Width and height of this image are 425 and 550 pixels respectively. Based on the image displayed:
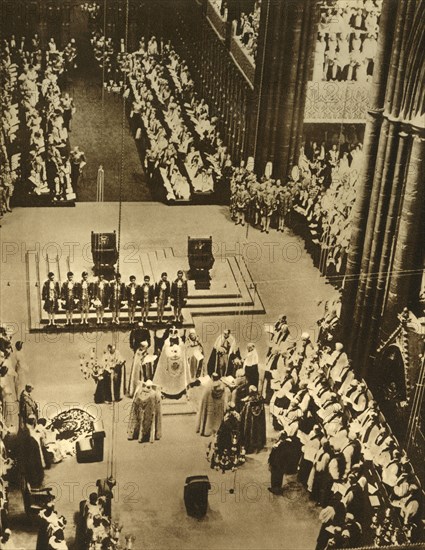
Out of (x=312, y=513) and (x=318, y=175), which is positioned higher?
(x=318, y=175)

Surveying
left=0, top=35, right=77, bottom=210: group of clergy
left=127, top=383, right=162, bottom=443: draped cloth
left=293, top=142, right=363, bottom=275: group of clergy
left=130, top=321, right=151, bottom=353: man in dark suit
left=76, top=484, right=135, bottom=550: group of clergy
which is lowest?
left=76, top=484, right=135, bottom=550: group of clergy

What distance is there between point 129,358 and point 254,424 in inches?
90.5

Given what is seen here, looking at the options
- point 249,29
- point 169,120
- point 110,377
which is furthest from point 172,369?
point 249,29

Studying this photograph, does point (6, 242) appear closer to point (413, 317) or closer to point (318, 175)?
point (318, 175)

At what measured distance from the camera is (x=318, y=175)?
1830 centimetres

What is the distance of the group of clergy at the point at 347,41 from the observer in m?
17.0

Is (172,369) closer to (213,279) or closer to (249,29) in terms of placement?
(213,279)

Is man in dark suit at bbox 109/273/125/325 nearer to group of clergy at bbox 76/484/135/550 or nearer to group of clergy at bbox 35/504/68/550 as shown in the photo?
group of clergy at bbox 76/484/135/550

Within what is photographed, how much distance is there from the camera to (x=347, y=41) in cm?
1714

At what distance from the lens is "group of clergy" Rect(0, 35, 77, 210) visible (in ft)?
55.3

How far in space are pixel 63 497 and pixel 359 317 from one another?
5.57 meters

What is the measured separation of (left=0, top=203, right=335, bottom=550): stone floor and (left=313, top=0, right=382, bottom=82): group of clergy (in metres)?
2.90

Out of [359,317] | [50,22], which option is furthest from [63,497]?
[50,22]

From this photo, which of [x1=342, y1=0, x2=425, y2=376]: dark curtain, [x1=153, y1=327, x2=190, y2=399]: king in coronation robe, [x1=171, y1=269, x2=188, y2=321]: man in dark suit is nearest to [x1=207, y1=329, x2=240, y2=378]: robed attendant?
[x1=153, y1=327, x2=190, y2=399]: king in coronation robe
